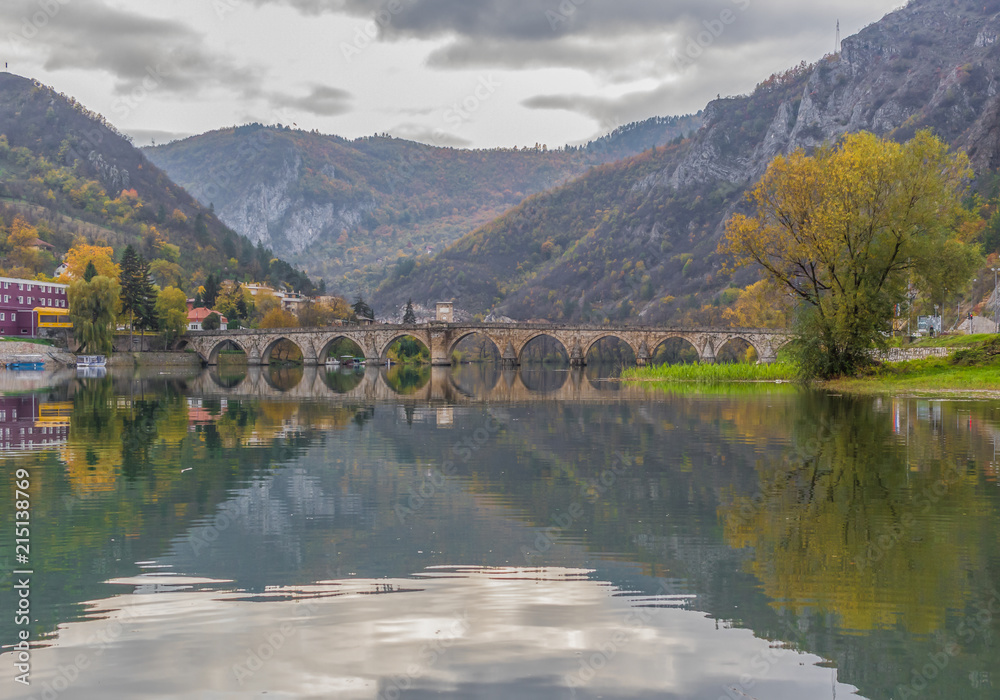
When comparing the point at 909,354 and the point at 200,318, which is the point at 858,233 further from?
the point at 200,318

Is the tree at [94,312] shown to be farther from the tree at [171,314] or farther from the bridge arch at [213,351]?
the bridge arch at [213,351]

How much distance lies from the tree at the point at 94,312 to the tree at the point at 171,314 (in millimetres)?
18839

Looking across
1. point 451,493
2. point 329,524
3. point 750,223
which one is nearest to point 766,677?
point 329,524

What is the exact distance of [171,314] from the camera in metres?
114

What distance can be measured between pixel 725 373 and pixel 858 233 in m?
16.6

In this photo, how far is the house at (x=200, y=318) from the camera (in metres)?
127

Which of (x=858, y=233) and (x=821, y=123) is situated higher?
(x=821, y=123)

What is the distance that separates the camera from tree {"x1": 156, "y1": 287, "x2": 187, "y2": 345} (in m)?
113

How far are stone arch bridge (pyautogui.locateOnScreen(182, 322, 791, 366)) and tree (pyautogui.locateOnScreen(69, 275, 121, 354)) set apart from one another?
22.8 m

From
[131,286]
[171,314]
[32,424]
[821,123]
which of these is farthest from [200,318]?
[821,123]

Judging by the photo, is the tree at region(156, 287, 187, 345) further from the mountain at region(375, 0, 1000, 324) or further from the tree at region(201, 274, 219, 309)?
the mountain at region(375, 0, 1000, 324)

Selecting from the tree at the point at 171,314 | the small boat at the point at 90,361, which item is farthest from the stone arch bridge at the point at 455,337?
the small boat at the point at 90,361

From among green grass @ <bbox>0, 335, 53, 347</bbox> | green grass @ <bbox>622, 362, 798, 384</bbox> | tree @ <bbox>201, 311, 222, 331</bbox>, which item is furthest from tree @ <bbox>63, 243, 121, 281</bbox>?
green grass @ <bbox>622, 362, 798, 384</bbox>

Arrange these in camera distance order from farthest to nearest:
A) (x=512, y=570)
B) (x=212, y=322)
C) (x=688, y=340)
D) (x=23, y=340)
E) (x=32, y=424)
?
(x=212, y=322), (x=688, y=340), (x=23, y=340), (x=32, y=424), (x=512, y=570)
